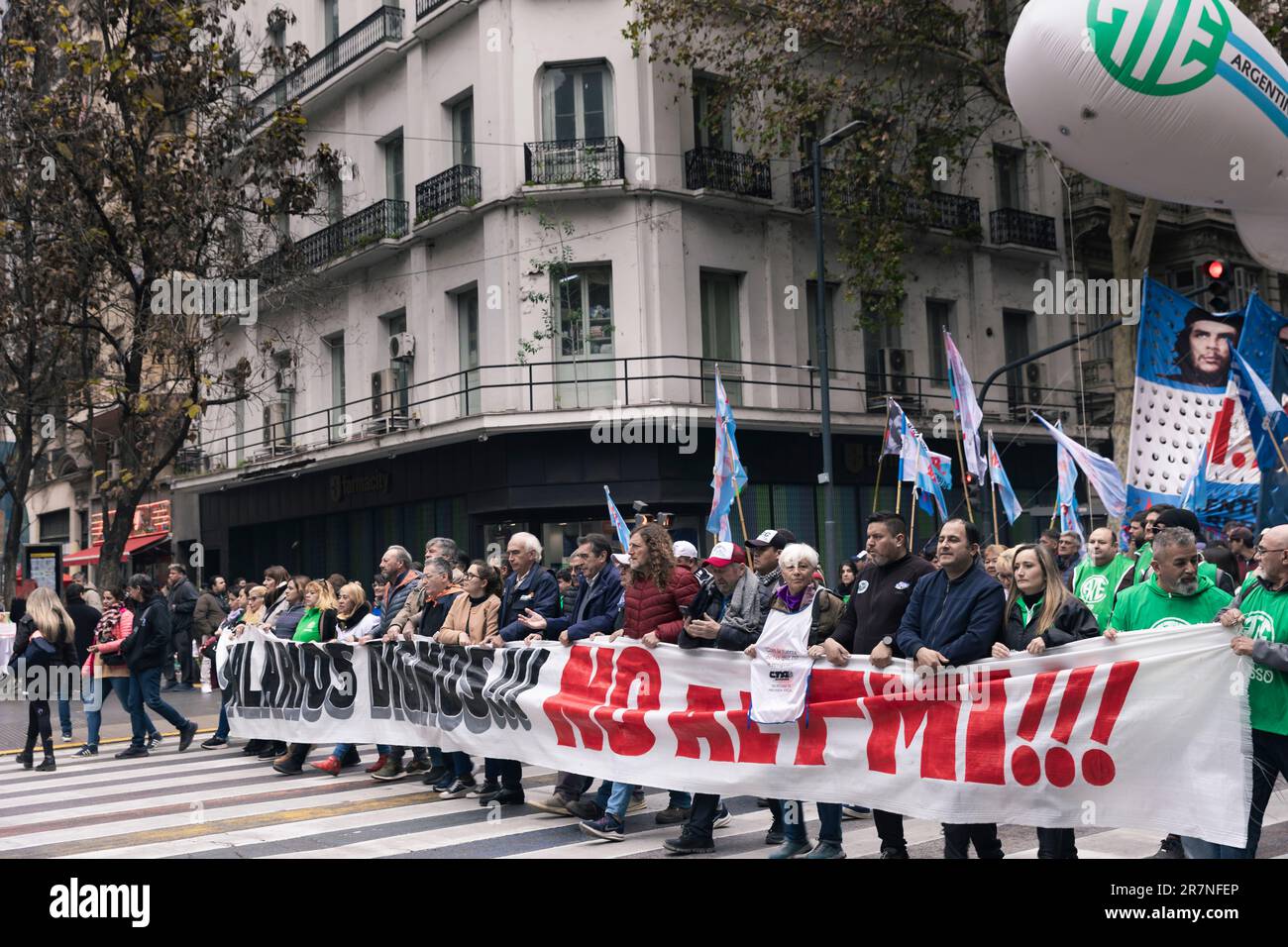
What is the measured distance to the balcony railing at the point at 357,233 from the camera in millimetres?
26516

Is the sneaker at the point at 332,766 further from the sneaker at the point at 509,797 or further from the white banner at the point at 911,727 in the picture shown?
the sneaker at the point at 509,797

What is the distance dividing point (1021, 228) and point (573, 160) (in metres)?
11.0

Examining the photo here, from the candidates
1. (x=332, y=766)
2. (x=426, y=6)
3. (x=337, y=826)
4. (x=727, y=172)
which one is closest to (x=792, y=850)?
(x=337, y=826)

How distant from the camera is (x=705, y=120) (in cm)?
2408

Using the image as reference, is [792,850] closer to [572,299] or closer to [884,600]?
[884,600]

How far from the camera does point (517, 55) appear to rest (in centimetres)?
2402

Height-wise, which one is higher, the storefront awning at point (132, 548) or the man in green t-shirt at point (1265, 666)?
the storefront awning at point (132, 548)

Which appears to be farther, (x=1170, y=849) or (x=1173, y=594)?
(x=1170, y=849)

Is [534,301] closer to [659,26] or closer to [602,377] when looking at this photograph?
[602,377]

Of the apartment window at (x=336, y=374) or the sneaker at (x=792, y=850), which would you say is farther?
the apartment window at (x=336, y=374)

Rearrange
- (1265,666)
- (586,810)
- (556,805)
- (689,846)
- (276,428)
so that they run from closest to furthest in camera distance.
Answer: (1265,666)
(689,846)
(586,810)
(556,805)
(276,428)

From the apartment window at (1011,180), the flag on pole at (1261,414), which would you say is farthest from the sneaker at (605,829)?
the apartment window at (1011,180)

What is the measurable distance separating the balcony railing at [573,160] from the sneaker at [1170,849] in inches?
705

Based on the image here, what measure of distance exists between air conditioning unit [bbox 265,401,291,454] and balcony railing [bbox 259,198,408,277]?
407 centimetres
